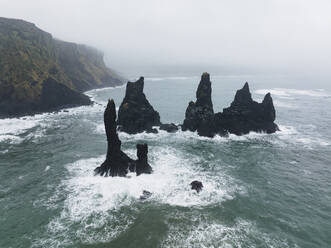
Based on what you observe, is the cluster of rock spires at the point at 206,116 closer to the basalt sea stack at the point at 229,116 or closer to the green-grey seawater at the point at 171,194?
the basalt sea stack at the point at 229,116

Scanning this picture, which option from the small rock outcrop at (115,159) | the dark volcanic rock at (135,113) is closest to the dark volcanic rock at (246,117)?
the dark volcanic rock at (135,113)

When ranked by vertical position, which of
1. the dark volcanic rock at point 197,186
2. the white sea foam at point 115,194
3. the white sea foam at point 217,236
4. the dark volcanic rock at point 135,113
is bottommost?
the white sea foam at point 115,194

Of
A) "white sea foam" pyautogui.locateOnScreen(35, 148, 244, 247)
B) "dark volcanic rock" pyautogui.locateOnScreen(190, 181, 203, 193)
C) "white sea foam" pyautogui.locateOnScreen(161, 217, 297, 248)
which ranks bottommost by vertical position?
"white sea foam" pyautogui.locateOnScreen(35, 148, 244, 247)

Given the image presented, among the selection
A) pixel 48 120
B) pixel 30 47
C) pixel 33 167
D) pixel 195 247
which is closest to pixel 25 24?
pixel 30 47

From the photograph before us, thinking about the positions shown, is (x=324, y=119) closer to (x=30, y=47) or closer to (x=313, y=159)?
(x=313, y=159)

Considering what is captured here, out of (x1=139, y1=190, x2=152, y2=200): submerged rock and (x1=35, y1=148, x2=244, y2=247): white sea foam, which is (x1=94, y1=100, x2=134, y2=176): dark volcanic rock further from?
(x1=139, y1=190, x2=152, y2=200): submerged rock

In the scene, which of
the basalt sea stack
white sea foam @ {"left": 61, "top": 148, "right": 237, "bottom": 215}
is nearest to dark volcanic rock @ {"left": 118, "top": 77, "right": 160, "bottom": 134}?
the basalt sea stack
